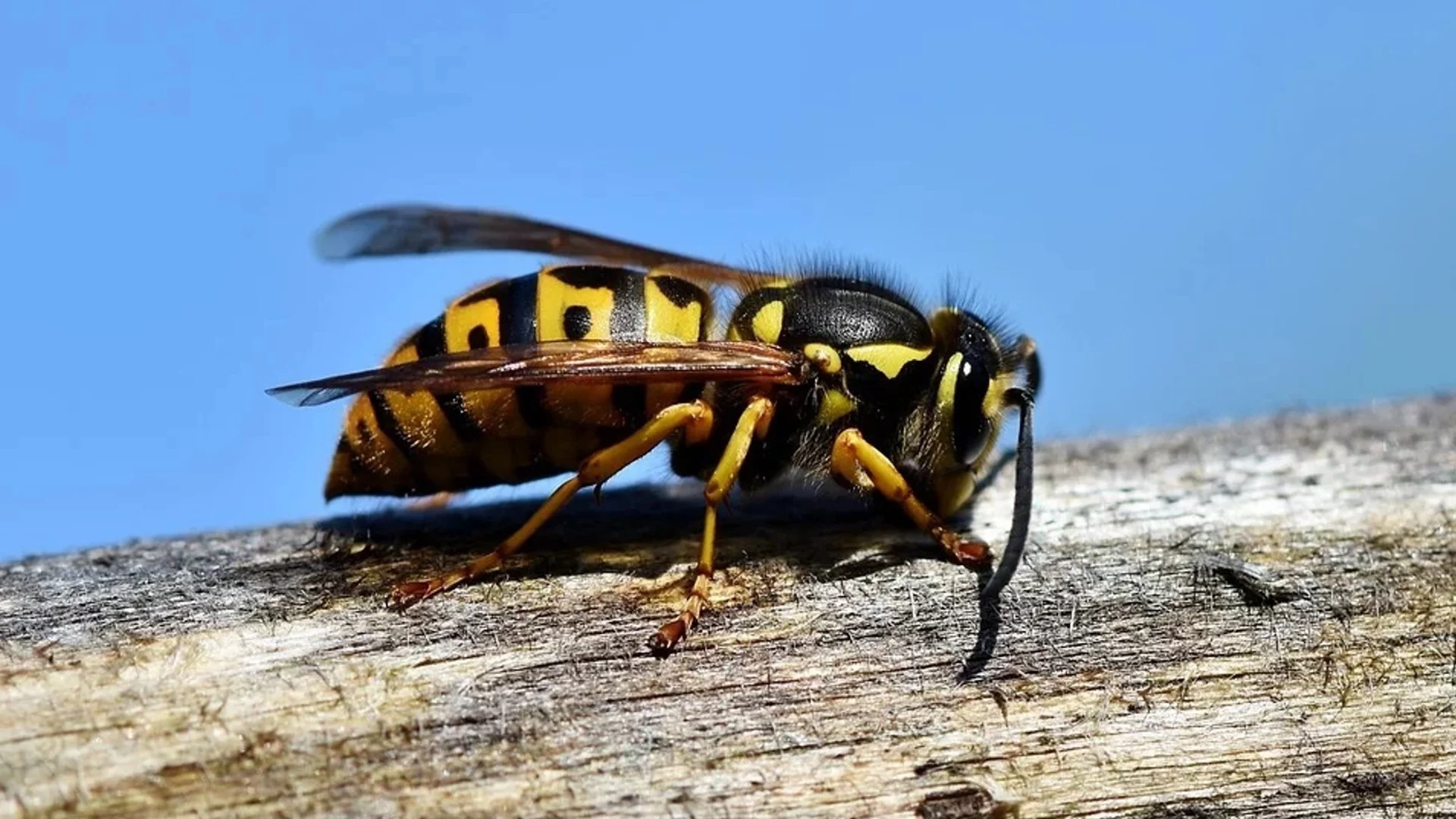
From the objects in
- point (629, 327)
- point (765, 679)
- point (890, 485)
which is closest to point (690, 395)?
point (629, 327)

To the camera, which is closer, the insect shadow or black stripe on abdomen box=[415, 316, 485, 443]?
the insect shadow

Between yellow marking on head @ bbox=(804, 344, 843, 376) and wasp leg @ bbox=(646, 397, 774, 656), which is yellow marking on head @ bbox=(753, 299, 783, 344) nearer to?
yellow marking on head @ bbox=(804, 344, 843, 376)

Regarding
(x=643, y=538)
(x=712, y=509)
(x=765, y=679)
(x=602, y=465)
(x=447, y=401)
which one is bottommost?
A: (x=765, y=679)

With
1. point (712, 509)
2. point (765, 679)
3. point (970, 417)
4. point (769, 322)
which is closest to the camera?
point (765, 679)

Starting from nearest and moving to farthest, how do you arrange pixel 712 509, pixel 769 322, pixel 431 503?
pixel 712 509
pixel 769 322
pixel 431 503

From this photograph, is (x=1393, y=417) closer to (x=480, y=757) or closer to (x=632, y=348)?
(x=632, y=348)

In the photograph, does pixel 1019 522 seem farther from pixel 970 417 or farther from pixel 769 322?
pixel 769 322

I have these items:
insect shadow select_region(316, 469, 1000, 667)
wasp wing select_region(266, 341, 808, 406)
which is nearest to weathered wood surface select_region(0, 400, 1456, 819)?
insect shadow select_region(316, 469, 1000, 667)
